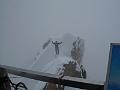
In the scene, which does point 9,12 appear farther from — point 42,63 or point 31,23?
point 42,63

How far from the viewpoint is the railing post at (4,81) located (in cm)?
101

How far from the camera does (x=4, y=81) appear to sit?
1.03 metres

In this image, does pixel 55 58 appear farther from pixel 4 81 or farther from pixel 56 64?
pixel 4 81

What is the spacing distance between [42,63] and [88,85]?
143 cm

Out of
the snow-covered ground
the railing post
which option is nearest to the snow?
the snow-covered ground

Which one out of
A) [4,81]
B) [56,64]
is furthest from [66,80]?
[56,64]

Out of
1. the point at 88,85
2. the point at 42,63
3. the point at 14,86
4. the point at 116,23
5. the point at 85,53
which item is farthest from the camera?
the point at 42,63

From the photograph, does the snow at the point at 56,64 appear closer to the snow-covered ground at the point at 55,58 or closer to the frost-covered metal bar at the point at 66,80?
the snow-covered ground at the point at 55,58

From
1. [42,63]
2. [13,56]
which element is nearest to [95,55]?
[42,63]

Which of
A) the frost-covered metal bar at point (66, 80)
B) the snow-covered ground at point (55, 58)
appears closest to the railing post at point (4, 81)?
the frost-covered metal bar at point (66, 80)

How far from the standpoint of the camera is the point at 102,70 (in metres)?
1.81

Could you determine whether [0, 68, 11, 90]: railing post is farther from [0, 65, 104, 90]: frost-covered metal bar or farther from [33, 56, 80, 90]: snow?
[33, 56, 80, 90]: snow

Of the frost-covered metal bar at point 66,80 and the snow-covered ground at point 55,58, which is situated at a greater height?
the frost-covered metal bar at point 66,80

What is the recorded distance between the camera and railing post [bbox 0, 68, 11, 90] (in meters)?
1.01
